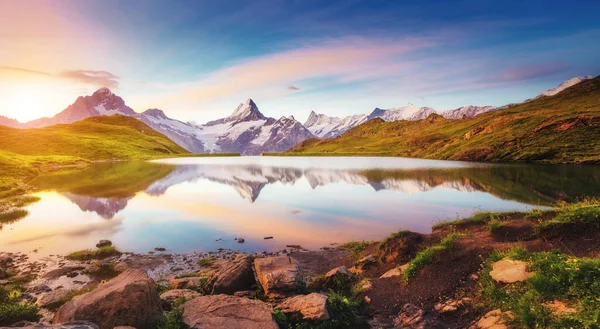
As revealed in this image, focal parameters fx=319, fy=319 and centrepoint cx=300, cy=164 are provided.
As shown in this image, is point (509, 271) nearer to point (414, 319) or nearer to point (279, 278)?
point (414, 319)

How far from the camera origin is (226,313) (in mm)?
15227

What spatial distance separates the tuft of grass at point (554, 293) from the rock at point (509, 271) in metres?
0.29

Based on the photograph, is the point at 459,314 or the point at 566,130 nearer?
the point at 459,314

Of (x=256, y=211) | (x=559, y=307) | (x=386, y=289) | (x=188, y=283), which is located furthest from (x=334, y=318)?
(x=256, y=211)

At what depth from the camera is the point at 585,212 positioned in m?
17.9

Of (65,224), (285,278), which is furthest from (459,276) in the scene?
(65,224)

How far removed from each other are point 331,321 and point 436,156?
189119 millimetres

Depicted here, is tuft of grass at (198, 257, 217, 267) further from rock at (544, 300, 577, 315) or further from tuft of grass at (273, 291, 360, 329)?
rock at (544, 300, 577, 315)

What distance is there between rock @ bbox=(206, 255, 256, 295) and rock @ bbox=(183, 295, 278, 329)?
8.72 ft

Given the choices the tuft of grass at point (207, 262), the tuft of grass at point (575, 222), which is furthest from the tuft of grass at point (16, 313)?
the tuft of grass at point (575, 222)

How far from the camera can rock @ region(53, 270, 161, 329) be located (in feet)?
43.7

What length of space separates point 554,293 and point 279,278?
12856 mm

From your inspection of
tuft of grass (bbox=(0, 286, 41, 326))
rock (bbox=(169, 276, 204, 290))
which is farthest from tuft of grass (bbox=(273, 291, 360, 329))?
tuft of grass (bbox=(0, 286, 41, 326))

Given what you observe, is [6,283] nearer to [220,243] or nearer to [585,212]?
[220,243]
